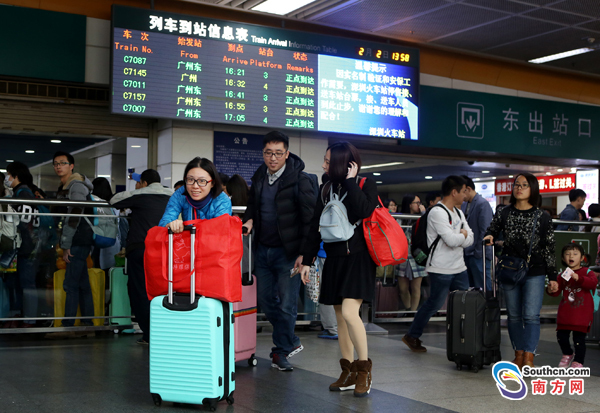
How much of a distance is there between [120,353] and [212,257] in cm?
239

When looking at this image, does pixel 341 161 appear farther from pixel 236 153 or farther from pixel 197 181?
pixel 236 153

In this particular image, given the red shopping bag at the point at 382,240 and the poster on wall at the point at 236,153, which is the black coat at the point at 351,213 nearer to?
the red shopping bag at the point at 382,240

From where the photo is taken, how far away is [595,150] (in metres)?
13.3

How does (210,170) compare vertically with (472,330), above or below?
above

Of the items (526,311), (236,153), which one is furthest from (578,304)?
(236,153)

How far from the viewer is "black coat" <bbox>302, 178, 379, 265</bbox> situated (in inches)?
163

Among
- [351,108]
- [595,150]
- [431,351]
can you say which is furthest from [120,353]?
[595,150]

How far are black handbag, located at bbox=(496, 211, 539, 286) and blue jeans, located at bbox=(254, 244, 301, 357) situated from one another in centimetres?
155

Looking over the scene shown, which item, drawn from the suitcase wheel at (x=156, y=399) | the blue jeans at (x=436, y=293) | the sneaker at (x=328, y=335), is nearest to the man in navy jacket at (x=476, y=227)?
the blue jeans at (x=436, y=293)

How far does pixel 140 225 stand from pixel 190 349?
2262 millimetres

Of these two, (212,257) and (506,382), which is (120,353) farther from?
(506,382)

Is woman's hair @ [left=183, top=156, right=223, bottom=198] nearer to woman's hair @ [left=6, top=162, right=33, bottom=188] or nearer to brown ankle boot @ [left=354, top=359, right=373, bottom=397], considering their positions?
brown ankle boot @ [left=354, top=359, right=373, bottom=397]

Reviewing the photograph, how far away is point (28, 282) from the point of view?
20.1 ft

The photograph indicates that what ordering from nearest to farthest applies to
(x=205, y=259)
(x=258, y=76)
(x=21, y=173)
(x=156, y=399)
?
(x=205, y=259)
(x=156, y=399)
(x=21, y=173)
(x=258, y=76)
